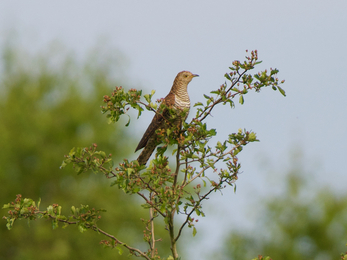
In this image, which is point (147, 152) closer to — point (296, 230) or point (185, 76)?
point (185, 76)

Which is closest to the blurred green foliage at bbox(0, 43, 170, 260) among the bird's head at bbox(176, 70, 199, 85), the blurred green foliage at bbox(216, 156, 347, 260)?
the blurred green foliage at bbox(216, 156, 347, 260)

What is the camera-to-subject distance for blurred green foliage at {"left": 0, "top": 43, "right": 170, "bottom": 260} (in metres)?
14.6

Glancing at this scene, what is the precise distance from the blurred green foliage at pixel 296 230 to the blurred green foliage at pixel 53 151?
11.2 ft

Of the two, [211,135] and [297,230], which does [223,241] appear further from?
[211,135]

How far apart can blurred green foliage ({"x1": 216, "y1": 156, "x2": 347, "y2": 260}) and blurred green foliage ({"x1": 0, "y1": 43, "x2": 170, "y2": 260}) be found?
340 cm

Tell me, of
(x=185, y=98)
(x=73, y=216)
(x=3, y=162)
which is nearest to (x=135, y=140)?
(x=3, y=162)

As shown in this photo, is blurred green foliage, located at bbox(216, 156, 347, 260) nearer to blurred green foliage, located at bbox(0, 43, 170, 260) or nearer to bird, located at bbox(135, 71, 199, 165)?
blurred green foliage, located at bbox(0, 43, 170, 260)

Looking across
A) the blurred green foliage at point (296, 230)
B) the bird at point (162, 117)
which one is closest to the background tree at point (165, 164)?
the bird at point (162, 117)

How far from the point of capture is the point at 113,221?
14578mm

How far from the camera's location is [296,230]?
1345cm

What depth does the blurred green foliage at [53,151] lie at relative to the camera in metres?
14.6

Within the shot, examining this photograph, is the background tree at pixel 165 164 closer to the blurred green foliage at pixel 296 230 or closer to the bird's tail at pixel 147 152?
the bird's tail at pixel 147 152

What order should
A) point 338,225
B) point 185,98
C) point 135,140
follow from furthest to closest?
point 135,140 < point 338,225 < point 185,98

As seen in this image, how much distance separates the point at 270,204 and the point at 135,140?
17.2 ft
